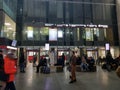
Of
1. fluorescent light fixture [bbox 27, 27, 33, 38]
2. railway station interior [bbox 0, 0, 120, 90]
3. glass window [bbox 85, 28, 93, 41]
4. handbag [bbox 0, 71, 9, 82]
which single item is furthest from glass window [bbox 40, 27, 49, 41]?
handbag [bbox 0, 71, 9, 82]

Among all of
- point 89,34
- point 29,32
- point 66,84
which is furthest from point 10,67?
point 89,34

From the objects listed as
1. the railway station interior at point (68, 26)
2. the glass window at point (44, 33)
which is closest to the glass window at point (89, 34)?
the railway station interior at point (68, 26)

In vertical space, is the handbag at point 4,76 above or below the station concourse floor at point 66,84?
above

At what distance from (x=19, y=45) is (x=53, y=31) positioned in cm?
1303

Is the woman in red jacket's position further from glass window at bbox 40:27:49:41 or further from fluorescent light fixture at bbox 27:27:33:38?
fluorescent light fixture at bbox 27:27:33:38

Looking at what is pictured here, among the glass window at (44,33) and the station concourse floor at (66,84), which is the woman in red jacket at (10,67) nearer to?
the station concourse floor at (66,84)

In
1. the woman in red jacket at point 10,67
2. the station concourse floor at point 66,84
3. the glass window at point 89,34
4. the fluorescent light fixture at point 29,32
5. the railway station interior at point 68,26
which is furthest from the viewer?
the glass window at point 89,34

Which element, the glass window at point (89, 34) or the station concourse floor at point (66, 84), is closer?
the station concourse floor at point (66, 84)

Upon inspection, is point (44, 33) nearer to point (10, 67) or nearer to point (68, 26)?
point (68, 26)

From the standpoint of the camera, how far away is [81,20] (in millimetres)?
36500

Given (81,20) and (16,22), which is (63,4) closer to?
(81,20)

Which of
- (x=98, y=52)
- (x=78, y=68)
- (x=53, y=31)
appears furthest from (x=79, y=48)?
(x=78, y=68)

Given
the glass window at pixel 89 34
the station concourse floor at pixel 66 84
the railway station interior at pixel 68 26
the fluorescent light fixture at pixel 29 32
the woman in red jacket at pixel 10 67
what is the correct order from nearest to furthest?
the woman in red jacket at pixel 10 67, the station concourse floor at pixel 66 84, the railway station interior at pixel 68 26, the fluorescent light fixture at pixel 29 32, the glass window at pixel 89 34

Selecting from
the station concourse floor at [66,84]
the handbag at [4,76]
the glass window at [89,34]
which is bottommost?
the station concourse floor at [66,84]
